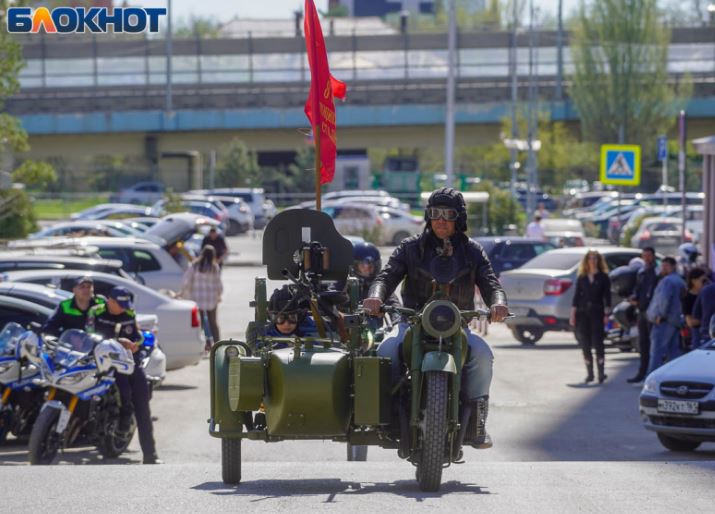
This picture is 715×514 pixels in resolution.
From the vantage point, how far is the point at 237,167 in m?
72.1

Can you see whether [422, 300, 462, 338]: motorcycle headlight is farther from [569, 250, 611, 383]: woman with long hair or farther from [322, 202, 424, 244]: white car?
[322, 202, 424, 244]: white car

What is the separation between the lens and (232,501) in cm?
828

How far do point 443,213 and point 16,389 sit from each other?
6.30 meters

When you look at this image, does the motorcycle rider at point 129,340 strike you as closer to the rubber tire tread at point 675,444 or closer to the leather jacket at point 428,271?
the rubber tire tread at point 675,444

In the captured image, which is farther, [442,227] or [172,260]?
[172,260]

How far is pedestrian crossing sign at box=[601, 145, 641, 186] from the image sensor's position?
106ft

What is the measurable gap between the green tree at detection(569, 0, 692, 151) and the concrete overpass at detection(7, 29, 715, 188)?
1.71 m

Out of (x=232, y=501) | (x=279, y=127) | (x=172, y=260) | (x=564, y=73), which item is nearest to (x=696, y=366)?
(x=232, y=501)

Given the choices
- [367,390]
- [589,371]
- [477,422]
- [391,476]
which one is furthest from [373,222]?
[367,390]

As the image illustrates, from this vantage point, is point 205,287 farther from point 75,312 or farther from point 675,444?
point 675,444

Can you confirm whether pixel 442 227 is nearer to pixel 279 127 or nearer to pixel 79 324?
pixel 79 324

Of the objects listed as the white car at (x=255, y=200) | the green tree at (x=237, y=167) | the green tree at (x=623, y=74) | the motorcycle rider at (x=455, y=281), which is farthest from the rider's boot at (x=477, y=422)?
the green tree at (x=623, y=74)

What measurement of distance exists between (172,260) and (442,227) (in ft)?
57.0

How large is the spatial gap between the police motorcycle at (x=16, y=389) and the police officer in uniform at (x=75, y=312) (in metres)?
0.29
